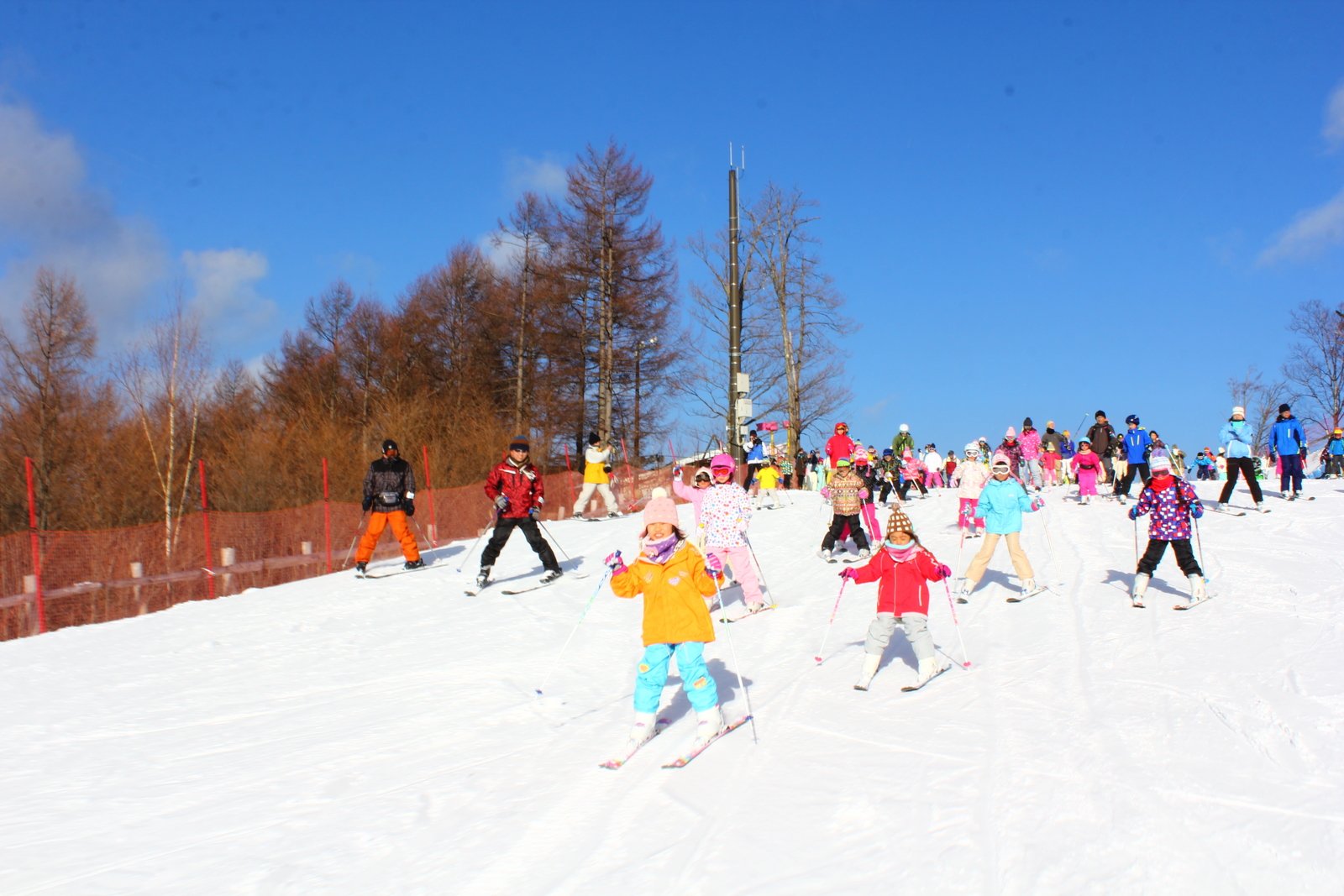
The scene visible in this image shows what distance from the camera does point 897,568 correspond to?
7566mm

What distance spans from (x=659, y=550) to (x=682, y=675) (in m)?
0.84

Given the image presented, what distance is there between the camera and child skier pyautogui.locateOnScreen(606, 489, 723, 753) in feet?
20.2

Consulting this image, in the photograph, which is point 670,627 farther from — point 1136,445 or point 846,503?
point 1136,445

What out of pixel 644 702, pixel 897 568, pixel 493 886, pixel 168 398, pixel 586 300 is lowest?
pixel 493 886

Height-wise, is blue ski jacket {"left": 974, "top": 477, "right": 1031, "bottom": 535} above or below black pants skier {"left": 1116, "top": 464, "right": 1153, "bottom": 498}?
below

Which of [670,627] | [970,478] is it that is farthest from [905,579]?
[970,478]

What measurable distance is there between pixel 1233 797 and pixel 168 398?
2584 cm

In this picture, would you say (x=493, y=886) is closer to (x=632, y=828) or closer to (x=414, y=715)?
Answer: (x=632, y=828)

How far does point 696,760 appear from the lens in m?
5.95

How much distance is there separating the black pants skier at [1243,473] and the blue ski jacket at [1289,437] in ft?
1.89

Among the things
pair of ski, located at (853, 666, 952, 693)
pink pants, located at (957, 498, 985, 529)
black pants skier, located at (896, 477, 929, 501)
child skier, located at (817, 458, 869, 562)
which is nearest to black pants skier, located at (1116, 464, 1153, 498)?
black pants skier, located at (896, 477, 929, 501)

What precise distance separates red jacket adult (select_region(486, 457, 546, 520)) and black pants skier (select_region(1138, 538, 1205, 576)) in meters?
7.10

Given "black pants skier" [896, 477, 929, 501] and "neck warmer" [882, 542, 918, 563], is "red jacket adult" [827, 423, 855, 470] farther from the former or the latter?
"neck warmer" [882, 542, 918, 563]

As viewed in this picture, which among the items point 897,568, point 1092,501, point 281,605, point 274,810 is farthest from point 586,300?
point 274,810
